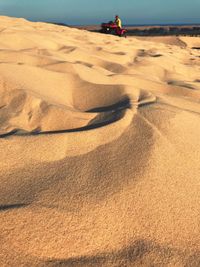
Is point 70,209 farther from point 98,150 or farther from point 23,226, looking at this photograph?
point 98,150

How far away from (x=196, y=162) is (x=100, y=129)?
1.25ft

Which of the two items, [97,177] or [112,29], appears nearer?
[97,177]

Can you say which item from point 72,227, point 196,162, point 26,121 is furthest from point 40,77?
point 72,227

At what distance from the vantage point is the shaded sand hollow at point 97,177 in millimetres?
835

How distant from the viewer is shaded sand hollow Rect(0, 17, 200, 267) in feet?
2.74

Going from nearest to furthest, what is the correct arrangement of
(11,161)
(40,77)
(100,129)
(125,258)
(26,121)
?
(125,258) → (11,161) → (100,129) → (26,121) → (40,77)

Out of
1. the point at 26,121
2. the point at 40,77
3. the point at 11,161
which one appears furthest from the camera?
the point at 40,77

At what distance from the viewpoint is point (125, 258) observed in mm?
835

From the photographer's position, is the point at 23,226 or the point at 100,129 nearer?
the point at 23,226

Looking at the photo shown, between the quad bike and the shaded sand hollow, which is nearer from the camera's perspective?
the shaded sand hollow

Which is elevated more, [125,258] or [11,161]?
[11,161]

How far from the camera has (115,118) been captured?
146 cm

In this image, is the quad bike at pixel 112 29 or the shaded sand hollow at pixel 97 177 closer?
the shaded sand hollow at pixel 97 177

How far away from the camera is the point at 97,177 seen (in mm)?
1084
